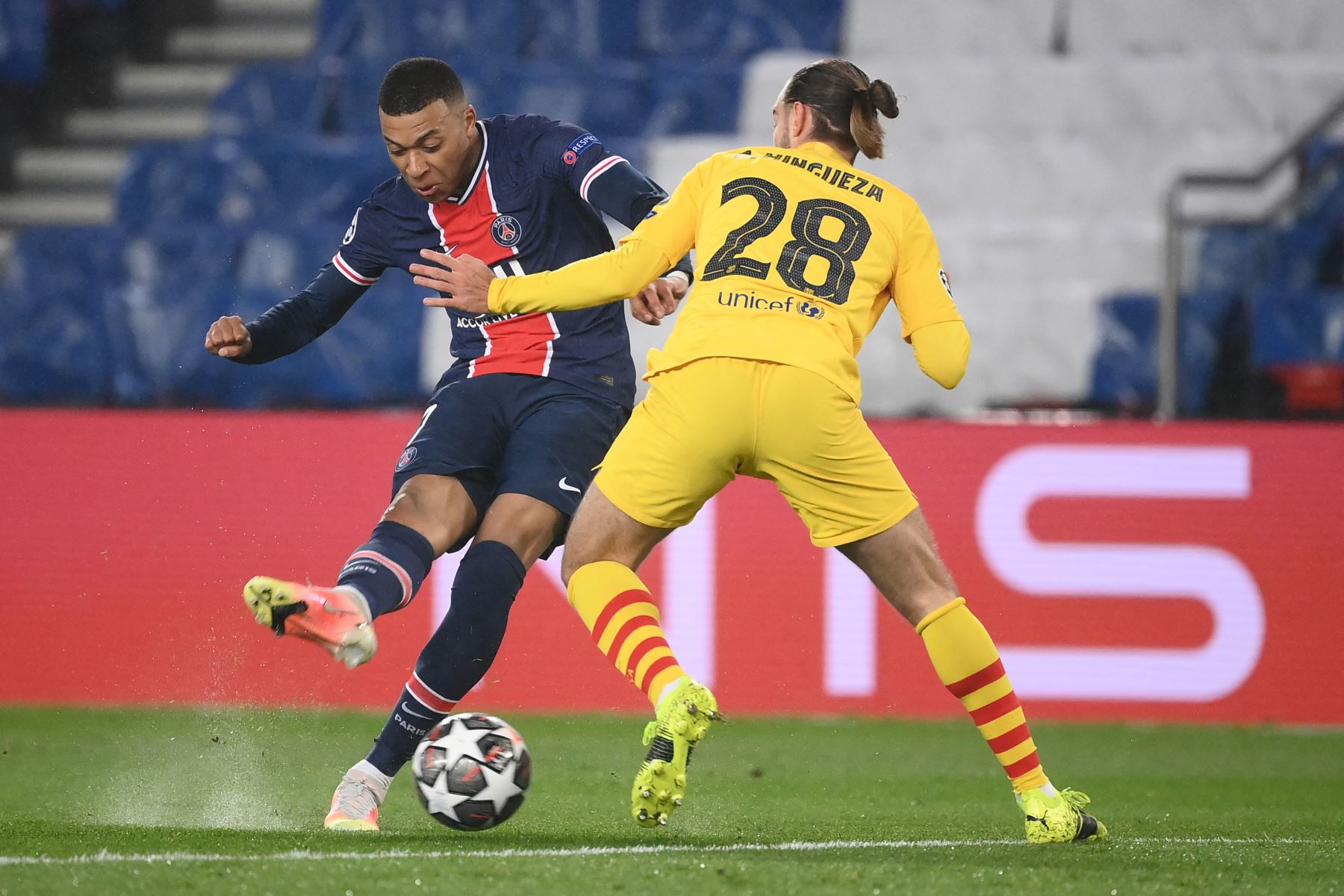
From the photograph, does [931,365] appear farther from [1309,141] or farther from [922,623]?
[1309,141]

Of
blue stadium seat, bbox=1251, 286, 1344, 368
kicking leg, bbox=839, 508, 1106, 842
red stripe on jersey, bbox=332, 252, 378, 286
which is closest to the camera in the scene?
kicking leg, bbox=839, 508, 1106, 842

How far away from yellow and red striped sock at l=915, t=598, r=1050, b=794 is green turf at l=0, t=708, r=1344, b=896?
0.73 feet

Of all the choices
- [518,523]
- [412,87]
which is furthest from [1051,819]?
[412,87]

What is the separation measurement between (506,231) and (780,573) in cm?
368

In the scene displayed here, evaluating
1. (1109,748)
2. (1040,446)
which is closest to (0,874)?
(1109,748)

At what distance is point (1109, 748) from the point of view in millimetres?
7031

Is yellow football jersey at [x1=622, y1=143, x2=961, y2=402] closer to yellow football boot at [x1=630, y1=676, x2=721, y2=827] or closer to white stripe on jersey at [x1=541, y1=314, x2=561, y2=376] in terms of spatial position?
white stripe on jersey at [x1=541, y1=314, x2=561, y2=376]

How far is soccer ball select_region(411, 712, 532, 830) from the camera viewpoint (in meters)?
4.01

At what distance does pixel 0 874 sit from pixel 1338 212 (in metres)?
8.86

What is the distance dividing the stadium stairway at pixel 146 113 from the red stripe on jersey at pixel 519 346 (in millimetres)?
7423

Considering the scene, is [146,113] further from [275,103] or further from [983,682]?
[983,682]

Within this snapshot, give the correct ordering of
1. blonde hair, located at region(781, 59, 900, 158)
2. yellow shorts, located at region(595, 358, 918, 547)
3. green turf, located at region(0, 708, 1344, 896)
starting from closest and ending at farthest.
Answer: green turf, located at region(0, 708, 1344, 896) → yellow shorts, located at region(595, 358, 918, 547) → blonde hair, located at region(781, 59, 900, 158)

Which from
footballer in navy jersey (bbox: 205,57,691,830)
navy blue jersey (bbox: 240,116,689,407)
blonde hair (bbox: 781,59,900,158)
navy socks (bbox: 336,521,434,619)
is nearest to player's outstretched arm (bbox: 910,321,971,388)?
blonde hair (bbox: 781,59,900,158)

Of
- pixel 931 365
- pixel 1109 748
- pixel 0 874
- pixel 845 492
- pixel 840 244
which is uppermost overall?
pixel 840 244
